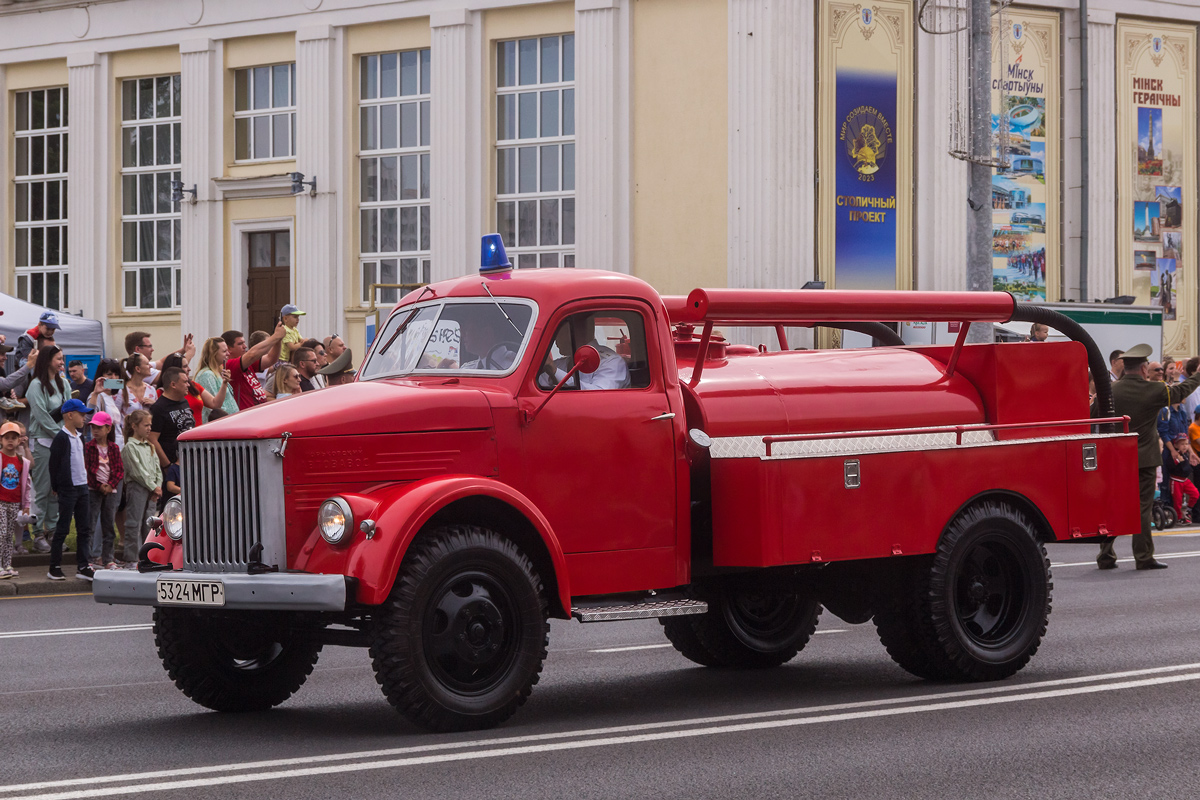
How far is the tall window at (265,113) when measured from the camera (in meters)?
35.9

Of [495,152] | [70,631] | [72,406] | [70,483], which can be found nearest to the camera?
[70,631]

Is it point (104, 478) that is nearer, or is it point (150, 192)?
point (104, 478)

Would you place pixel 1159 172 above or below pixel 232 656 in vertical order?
above

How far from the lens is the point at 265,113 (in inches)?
1426

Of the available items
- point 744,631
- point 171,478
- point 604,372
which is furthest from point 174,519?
point 171,478

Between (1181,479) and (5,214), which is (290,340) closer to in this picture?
(1181,479)

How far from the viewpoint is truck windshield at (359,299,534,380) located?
872 cm

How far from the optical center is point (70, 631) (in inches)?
500

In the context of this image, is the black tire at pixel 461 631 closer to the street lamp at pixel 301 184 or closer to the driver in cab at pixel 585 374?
the driver in cab at pixel 585 374

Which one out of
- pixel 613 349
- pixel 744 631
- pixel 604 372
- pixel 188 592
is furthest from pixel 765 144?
pixel 188 592

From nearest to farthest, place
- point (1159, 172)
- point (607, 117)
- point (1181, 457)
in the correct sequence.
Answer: point (1181, 457) < point (607, 117) < point (1159, 172)

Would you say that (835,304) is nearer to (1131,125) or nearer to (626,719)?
(626,719)

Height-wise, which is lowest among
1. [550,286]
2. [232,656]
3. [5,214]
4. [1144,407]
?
[232,656]

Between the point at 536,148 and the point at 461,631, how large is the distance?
87.6 feet
